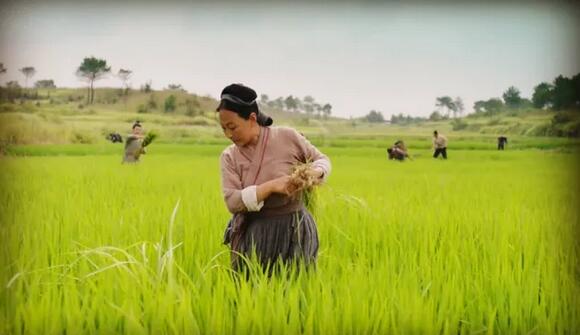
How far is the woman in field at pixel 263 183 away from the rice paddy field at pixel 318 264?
0.10m

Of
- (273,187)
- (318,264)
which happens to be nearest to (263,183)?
(273,187)

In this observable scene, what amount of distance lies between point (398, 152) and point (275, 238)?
7.34ft

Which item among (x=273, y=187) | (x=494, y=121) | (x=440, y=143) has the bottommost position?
(x=273, y=187)

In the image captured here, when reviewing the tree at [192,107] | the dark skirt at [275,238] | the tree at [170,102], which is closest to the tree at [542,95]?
the dark skirt at [275,238]

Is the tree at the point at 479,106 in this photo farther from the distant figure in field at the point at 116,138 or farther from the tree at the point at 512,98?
the distant figure in field at the point at 116,138

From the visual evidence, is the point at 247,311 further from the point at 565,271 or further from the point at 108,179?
the point at 108,179

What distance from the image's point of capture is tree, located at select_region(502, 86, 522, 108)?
1837 millimetres

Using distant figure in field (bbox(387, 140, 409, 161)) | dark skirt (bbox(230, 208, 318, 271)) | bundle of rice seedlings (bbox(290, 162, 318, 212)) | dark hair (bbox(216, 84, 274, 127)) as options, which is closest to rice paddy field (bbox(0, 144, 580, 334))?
dark skirt (bbox(230, 208, 318, 271))

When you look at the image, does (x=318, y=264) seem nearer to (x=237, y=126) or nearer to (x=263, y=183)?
(x=263, y=183)

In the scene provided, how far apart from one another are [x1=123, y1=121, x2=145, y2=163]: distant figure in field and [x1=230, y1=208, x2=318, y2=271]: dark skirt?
1.01 metres

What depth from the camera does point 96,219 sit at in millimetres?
1971

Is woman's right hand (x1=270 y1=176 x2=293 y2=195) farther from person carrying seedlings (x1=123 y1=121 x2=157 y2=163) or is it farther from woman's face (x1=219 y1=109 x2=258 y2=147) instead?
person carrying seedlings (x1=123 y1=121 x2=157 y2=163)

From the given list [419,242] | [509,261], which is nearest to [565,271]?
[509,261]

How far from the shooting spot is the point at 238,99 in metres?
1.49
